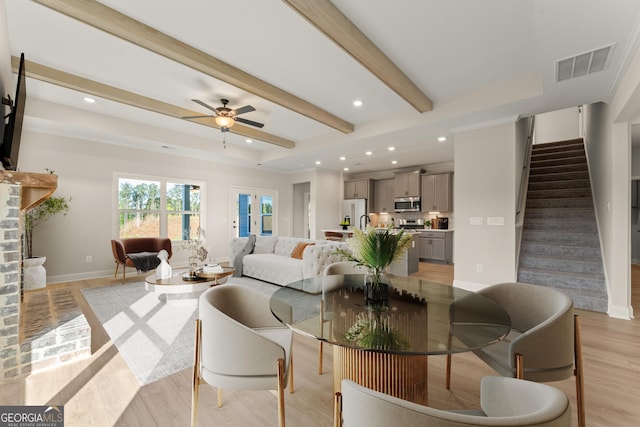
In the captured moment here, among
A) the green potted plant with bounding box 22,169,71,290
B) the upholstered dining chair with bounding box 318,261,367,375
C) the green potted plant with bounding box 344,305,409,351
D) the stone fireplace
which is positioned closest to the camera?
the green potted plant with bounding box 344,305,409,351

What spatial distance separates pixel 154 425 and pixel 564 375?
7.17 feet

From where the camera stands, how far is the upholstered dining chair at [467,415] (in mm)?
602

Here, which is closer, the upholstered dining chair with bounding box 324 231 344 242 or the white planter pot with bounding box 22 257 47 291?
the white planter pot with bounding box 22 257 47 291

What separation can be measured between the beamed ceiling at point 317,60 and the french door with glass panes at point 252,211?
8.77 ft

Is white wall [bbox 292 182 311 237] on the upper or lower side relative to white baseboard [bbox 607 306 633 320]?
upper

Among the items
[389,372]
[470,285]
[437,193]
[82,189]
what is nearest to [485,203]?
[470,285]

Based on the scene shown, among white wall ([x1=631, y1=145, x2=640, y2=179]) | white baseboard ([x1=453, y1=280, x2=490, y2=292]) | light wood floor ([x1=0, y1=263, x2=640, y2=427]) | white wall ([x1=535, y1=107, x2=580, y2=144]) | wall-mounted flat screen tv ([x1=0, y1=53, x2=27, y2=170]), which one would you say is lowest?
light wood floor ([x1=0, y1=263, x2=640, y2=427])

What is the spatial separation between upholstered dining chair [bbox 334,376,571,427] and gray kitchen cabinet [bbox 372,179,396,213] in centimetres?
788

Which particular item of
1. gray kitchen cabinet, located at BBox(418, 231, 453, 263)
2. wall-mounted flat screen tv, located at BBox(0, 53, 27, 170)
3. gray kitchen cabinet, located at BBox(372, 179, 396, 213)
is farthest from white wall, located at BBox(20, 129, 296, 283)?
gray kitchen cabinet, located at BBox(418, 231, 453, 263)

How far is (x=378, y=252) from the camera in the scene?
1648 mm

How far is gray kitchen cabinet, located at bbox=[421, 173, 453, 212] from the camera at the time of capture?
7336 mm

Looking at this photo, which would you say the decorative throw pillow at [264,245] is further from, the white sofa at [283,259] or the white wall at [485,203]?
the white wall at [485,203]

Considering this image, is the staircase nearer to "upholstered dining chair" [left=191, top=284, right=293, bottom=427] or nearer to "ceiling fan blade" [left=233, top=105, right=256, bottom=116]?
"upholstered dining chair" [left=191, top=284, right=293, bottom=427]

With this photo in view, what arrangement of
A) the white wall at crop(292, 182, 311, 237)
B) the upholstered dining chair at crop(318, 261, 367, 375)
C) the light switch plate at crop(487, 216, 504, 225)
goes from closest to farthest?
the upholstered dining chair at crop(318, 261, 367, 375), the light switch plate at crop(487, 216, 504, 225), the white wall at crop(292, 182, 311, 237)
